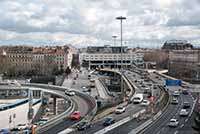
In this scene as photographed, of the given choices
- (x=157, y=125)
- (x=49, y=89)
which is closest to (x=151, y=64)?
(x=49, y=89)

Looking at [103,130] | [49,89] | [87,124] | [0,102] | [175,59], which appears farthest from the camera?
[175,59]

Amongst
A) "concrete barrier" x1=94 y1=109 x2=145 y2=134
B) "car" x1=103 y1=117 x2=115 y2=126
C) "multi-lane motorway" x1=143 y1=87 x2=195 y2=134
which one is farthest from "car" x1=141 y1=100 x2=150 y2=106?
"car" x1=103 y1=117 x2=115 y2=126

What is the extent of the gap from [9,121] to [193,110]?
2130cm

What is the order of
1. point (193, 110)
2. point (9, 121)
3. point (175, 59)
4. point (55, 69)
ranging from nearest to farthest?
point (193, 110) < point (9, 121) < point (55, 69) < point (175, 59)

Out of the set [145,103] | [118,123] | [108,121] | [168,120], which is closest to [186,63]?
[145,103]

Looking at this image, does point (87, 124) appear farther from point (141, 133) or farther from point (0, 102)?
point (0, 102)

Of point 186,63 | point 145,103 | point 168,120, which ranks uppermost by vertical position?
point 145,103

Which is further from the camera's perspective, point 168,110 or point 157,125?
point 168,110

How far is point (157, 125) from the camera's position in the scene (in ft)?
117

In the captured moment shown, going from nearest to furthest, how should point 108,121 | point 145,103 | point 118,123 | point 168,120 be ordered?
point 108,121 → point 118,123 → point 168,120 → point 145,103

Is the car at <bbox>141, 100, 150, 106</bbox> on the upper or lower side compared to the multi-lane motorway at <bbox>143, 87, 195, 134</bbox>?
upper

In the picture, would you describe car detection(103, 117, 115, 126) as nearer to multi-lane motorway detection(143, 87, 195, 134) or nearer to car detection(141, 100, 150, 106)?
multi-lane motorway detection(143, 87, 195, 134)

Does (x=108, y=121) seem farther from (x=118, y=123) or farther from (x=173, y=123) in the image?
(x=173, y=123)

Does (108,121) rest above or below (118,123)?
above
